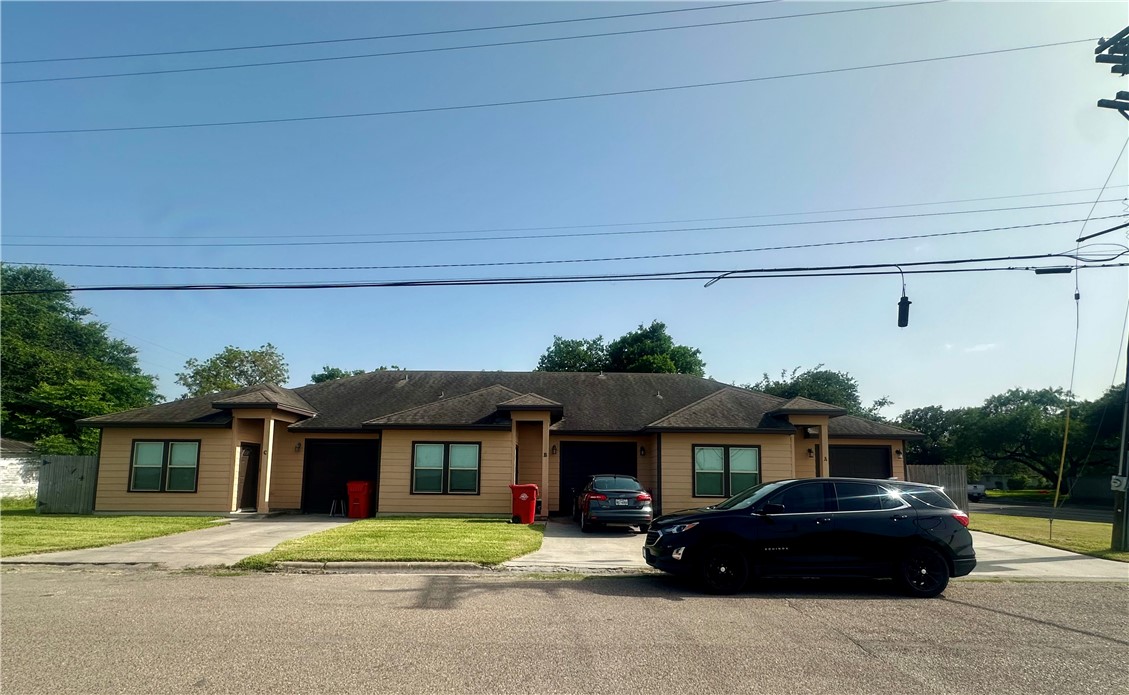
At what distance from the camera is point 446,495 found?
19312 millimetres

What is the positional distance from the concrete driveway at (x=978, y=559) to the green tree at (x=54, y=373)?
103 ft

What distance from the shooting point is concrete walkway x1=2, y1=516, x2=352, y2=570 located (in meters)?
11.1

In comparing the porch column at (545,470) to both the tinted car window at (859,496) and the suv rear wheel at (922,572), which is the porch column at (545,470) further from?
the suv rear wheel at (922,572)

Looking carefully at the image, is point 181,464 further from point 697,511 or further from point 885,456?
point 885,456

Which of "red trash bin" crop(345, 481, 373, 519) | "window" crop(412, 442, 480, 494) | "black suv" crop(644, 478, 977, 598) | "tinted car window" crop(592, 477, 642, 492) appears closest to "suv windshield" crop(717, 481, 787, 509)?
"black suv" crop(644, 478, 977, 598)

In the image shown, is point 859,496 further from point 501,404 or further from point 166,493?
point 166,493

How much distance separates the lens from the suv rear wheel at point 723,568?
9.21 m

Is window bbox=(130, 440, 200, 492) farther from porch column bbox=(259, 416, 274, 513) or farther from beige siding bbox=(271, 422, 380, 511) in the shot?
beige siding bbox=(271, 422, 380, 511)

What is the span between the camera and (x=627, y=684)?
5148 mm

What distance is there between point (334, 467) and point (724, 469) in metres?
12.3

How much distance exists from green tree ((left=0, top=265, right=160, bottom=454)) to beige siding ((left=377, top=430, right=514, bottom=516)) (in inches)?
942

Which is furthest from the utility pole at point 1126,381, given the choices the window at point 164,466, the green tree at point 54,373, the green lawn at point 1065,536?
the green tree at point 54,373

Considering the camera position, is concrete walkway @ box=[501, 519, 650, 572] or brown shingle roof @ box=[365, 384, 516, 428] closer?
concrete walkway @ box=[501, 519, 650, 572]

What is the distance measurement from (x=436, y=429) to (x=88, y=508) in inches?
426
